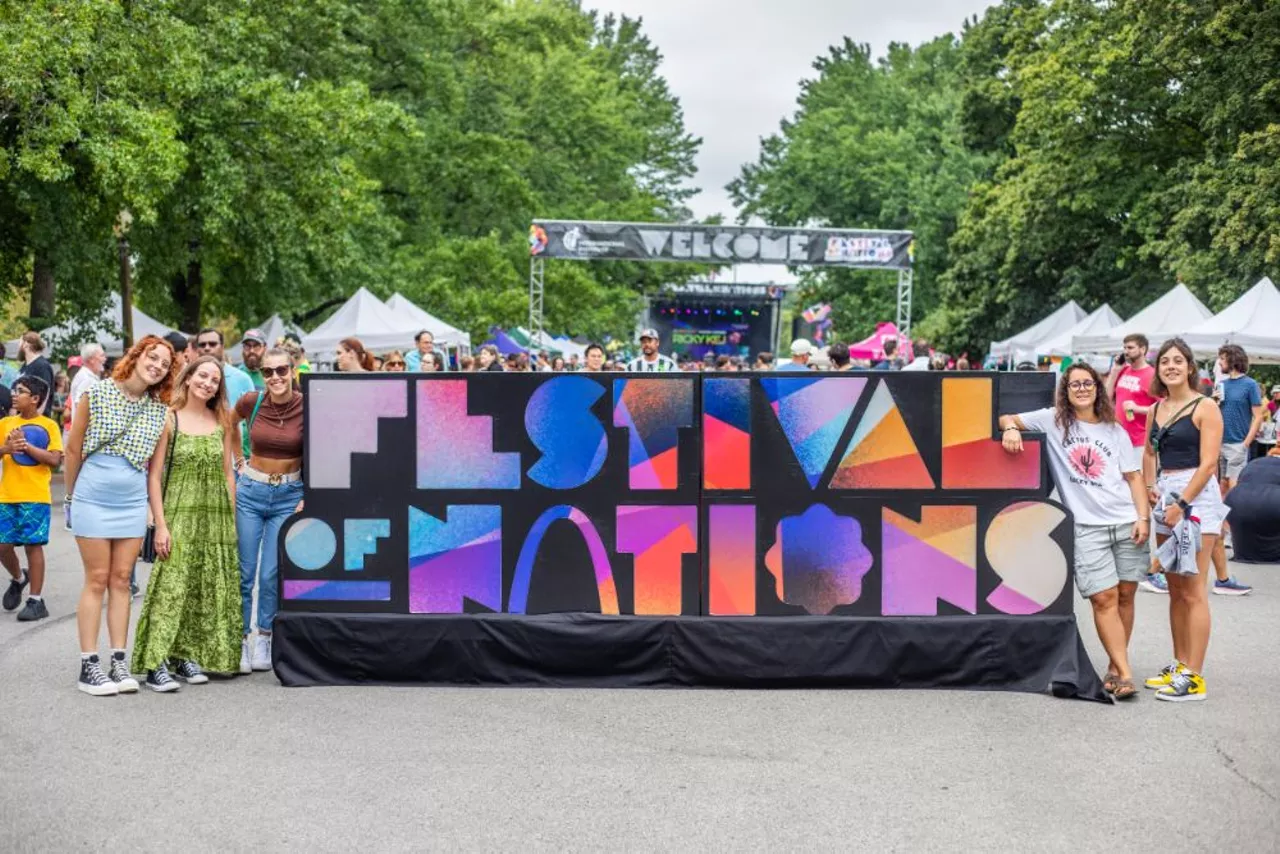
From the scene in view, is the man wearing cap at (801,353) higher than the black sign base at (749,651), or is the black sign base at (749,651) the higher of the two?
the man wearing cap at (801,353)

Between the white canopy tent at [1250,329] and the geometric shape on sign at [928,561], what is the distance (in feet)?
45.3

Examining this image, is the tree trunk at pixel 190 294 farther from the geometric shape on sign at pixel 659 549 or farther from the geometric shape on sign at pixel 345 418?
the geometric shape on sign at pixel 659 549

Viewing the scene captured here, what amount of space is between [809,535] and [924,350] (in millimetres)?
10262

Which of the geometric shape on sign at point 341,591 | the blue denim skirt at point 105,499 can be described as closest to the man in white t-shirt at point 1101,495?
the geometric shape on sign at point 341,591

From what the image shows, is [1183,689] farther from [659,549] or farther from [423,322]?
[423,322]

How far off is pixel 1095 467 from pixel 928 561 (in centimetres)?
100

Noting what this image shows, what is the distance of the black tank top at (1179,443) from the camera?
8219mm

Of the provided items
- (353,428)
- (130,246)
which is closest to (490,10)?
(130,246)

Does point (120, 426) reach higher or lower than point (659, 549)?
higher

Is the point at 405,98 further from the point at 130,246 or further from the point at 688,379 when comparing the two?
the point at 688,379

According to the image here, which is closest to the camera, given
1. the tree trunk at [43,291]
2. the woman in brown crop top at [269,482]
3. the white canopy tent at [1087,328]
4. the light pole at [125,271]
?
the woman in brown crop top at [269,482]

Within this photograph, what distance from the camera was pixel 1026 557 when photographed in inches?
323

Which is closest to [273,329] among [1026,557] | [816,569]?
[816,569]

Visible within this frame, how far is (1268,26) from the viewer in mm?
28188
